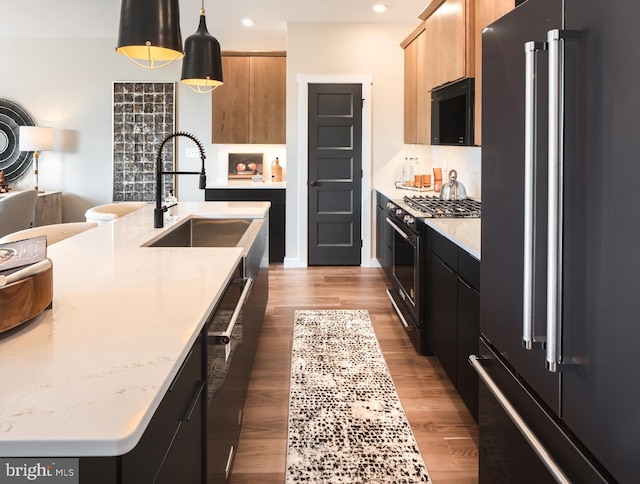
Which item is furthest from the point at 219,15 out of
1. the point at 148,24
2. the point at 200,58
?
the point at 148,24

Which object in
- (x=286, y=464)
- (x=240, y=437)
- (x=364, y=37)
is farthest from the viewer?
(x=364, y=37)

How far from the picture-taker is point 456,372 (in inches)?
101

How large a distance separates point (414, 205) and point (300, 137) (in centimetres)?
241

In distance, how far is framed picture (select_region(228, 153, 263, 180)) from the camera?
6.70 metres

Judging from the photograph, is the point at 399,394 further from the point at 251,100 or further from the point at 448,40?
the point at 251,100

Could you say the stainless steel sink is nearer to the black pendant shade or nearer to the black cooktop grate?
the black pendant shade

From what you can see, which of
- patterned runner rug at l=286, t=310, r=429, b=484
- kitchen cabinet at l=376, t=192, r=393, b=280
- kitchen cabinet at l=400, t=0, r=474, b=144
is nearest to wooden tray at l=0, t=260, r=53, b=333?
patterned runner rug at l=286, t=310, r=429, b=484

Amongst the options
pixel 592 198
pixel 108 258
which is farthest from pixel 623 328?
pixel 108 258

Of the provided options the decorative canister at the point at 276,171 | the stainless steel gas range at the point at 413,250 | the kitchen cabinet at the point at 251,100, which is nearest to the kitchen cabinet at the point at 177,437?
the stainless steel gas range at the point at 413,250

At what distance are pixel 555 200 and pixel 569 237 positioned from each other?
79 mm

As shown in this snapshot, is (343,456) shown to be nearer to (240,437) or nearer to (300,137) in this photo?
(240,437)

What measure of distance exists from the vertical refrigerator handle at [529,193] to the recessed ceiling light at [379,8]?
4349 mm

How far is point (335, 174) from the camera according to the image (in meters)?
5.96

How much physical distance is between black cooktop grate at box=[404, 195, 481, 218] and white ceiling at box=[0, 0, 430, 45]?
2.18m
